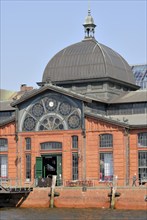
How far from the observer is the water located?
7456 cm

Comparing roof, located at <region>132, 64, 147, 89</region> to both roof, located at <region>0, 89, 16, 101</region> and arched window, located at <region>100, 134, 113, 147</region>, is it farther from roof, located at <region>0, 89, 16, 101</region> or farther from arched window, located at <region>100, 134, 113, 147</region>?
arched window, located at <region>100, 134, 113, 147</region>

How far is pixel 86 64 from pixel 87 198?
21.4 meters

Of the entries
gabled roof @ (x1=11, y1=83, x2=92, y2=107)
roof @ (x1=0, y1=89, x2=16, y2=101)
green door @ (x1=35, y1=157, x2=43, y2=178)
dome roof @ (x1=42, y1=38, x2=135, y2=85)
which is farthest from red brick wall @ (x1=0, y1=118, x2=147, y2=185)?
roof @ (x1=0, y1=89, x2=16, y2=101)

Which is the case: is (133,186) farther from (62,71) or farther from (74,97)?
(62,71)

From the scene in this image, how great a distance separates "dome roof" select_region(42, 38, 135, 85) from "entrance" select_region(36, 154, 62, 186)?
9.70 meters

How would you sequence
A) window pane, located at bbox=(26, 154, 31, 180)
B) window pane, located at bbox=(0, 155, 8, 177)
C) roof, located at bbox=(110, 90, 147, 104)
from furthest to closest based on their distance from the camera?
window pane, located at bbox=(0, 155, 8, 177), roof, located at bbox=(110, 90, 147, 104), window pane, located at bbox=(26, 154, 31, 180)

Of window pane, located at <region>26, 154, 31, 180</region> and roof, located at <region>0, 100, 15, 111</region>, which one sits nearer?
window pane, located at <region>26, 154, 31, 180</region>

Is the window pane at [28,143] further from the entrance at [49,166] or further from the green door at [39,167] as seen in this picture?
the green door at [39,167]

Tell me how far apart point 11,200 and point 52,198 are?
218 inches

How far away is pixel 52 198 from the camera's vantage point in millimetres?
84438

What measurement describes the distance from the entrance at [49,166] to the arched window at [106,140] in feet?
17.9

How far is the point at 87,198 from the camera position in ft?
273

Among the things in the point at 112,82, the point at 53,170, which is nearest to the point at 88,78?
the point at 112,82

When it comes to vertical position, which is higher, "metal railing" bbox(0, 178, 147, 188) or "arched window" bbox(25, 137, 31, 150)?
"arched window" bbox(25, 137, 31, 150)
